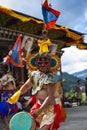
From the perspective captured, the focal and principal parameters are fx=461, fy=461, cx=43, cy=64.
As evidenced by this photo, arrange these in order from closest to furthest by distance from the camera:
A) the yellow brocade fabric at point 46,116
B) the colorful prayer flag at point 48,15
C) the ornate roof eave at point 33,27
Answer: the yellow brocade fabric at point 46,116 < the colorful prayer flag at point 48,15 < the ornate roof eave at point 33,27

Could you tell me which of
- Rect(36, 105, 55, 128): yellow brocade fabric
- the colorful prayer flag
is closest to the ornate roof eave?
the colorful prayer flag

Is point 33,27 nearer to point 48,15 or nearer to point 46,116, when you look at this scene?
point 48,15

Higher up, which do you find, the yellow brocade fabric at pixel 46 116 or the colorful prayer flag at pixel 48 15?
the colorful prayer flag at pixel 48 15

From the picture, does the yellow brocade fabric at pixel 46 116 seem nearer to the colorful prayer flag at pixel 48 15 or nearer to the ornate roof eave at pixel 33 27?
the colorful prayer flag at pixel 48 15

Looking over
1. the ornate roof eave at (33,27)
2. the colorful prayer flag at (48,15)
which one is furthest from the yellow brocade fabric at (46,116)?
the ornate roof eave at (33,27)

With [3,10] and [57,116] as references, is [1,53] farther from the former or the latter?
[57,116]

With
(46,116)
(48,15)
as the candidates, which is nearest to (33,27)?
(48,15)

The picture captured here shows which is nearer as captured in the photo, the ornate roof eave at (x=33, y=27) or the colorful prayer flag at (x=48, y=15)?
the colorful prayer flag at (x=48, y=15)

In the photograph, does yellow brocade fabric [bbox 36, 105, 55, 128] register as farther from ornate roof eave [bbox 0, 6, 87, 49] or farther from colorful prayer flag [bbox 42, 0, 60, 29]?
ornate roof eave [bbox 0, 6, 87, 49]

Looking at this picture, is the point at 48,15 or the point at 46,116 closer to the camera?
the point at 46,116

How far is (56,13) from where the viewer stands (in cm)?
693

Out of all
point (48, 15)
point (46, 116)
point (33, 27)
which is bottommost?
point (46, 116)

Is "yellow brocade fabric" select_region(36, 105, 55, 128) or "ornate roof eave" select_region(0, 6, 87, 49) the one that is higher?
"ornate roof eave" select_region(0, 6, 87, 49)

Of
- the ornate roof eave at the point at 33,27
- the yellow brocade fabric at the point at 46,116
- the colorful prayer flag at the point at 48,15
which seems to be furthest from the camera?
the ornate roof eave at the point at 33,27
